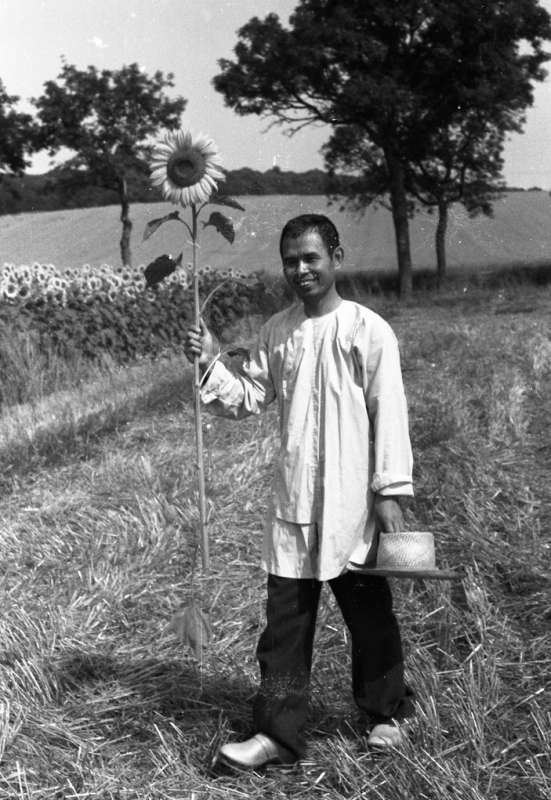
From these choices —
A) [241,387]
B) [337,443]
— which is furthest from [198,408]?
[337,443]

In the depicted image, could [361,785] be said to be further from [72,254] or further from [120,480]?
[72,254]

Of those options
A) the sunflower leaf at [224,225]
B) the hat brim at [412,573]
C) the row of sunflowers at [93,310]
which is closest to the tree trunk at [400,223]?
the row of sunflowers at [93,310]

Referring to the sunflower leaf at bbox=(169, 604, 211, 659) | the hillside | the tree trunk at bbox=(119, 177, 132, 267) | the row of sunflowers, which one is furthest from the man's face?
the tree trunk at bbox=(119, 177, 132, 267)

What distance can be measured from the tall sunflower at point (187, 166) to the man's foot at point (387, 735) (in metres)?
1.55

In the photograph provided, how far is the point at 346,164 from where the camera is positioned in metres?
27.9

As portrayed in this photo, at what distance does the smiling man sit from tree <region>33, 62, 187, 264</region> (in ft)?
110

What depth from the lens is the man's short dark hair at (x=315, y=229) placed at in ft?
9.39

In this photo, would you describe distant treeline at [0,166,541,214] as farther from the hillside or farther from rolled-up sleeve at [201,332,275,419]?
rolled-up sleeve at [201,332,275,419]

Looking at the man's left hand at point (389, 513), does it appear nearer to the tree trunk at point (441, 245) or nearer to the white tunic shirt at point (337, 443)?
the white tunic shirt at point (337, 443)

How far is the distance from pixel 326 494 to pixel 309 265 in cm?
58

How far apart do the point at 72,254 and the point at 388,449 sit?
43194 millimetres

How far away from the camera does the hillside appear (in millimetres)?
38344

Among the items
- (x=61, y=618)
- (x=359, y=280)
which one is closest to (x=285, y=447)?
(x=61, y=618)

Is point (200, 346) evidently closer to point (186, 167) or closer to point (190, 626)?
point (186, 167)
